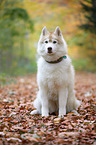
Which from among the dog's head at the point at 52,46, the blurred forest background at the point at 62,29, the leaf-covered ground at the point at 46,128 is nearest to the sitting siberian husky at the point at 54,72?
the dog's head at the point at 52,46

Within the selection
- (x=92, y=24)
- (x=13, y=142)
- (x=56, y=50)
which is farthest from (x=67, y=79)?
(x=92, y=24)

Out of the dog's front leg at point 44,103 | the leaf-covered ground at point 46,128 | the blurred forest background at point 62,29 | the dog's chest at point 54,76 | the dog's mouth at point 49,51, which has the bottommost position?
the leaf-covered ground at point 46,128

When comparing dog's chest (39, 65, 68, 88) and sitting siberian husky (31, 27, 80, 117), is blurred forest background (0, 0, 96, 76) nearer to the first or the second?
sitting siberian husky (31, 27, 80, 117)

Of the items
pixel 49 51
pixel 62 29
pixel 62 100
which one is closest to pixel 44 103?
pixel 62 100

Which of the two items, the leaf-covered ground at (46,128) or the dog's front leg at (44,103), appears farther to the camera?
the dog's front leg at (44,103)

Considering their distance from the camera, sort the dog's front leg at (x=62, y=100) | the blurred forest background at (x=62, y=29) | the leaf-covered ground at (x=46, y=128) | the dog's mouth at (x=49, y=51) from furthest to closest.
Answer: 1. the blurred forest background at (x=62, y=29)
2. the dog's front leg at (x=62, y=100)
3. the dog's mouth at (x=49, y=51)
4. the leaf-covered ground at (x=46, y=128)

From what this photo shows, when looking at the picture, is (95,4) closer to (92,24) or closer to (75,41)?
(92,24)

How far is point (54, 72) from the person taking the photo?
3510 millimetres

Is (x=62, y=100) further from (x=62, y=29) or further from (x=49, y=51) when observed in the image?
(x=62, y=29)

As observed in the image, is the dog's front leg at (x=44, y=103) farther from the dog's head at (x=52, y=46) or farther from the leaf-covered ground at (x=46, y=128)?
the dog's head at (x=52, y=46)

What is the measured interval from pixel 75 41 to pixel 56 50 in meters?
11.2

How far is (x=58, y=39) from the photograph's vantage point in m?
3.54

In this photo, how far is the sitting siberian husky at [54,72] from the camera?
3.50 metres

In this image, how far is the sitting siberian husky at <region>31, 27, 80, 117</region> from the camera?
350cm
